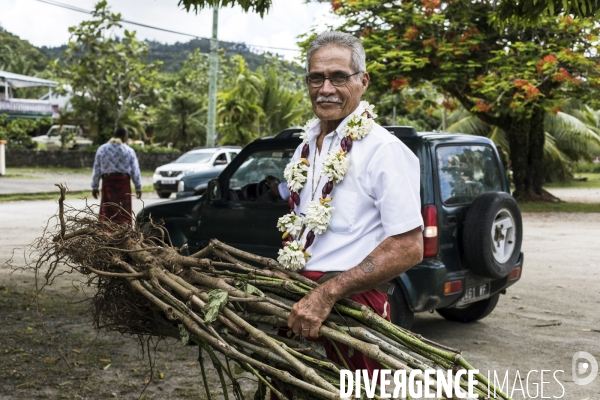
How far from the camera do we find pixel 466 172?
21.3 feet

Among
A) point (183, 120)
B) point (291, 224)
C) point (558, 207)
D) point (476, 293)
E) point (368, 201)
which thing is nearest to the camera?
point (368, 201)

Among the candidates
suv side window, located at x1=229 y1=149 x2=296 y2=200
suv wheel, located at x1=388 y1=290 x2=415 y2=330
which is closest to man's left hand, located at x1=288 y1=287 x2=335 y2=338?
suv wheel, located at x1=388 y1=290 x2=415 y2=330

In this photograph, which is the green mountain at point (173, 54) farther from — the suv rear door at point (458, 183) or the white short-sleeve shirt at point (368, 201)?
the white short-sleeve shirt at point (368, 201)

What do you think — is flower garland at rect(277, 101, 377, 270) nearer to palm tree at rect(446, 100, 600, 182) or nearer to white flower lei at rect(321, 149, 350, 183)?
white flower lei at rect(321, 149, 350, 183)

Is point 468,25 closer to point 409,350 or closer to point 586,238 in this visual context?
point 586,238

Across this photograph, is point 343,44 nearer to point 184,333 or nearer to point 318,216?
point 318,216

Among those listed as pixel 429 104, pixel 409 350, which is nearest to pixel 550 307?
pixel 409 350

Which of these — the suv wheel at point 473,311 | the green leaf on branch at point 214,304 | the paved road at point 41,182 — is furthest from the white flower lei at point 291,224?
the paved road at point 41,182

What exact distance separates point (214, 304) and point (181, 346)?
3.46 metres

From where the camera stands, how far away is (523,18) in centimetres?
609

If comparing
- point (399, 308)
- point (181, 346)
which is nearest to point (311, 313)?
point (399, 308)

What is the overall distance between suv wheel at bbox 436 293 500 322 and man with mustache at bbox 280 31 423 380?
14.4 feet

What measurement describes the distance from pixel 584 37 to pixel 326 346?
62.5ft

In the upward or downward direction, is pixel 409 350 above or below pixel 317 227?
Answer: below
